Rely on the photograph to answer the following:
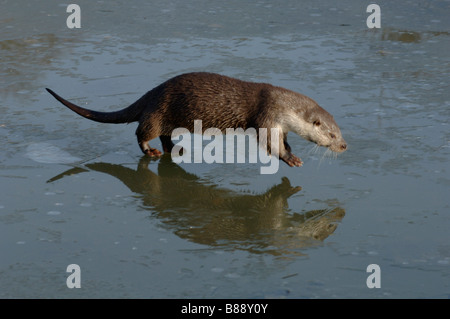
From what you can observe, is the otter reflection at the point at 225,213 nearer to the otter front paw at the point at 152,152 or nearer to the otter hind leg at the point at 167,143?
the otter front paw at the point at 152,152

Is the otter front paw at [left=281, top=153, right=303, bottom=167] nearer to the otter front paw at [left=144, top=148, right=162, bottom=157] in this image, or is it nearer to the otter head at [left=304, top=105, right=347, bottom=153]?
the otter head at [left=304, top=105, right=347, bottom=153]

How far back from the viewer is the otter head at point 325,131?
13.7 ft

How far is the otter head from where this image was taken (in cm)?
418

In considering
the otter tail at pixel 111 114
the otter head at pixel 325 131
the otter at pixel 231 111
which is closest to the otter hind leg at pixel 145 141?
the otter at pixel 231 111

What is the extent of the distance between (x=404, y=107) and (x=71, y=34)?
3283mm

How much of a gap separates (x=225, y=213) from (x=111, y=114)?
124cm

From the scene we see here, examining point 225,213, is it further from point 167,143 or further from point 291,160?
point 167,143

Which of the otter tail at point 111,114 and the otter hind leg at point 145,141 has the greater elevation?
the otter tail at point 111,114

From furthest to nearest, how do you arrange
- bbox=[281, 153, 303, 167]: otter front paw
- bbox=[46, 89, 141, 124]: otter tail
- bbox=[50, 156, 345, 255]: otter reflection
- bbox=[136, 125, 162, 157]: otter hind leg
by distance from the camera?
bbox=[46, 89, 141, 124]: otter tail
bbox=[136, 125, 162, 157]: otter hind leg
bbox=[281, 153, 303, 167]: otter front paw
bbox=[50, 156, 345, 255]: otter reflection

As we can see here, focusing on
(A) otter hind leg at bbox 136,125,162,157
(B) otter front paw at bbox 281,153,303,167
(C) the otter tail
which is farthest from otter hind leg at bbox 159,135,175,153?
(B) otter front paw at bbox 281,153,303,167

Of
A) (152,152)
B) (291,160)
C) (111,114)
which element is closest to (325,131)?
Result: (291,160)

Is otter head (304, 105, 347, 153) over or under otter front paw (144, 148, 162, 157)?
over

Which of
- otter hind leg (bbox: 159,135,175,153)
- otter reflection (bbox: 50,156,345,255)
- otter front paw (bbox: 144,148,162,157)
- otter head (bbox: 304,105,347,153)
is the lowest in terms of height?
otter reflection (bbox: 50,156,345,255)
